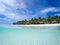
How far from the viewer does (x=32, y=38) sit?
1.42 metres

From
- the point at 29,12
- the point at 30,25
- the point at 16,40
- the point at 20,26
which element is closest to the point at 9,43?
the point at 16,40

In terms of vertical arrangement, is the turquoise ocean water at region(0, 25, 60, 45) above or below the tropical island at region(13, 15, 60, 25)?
below

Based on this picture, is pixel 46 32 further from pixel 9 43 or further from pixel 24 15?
pixel 9 43

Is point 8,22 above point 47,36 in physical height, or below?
above

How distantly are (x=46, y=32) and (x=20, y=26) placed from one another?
1.26ft

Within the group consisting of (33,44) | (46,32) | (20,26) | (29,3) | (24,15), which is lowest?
(33,44)

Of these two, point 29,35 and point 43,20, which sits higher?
point 43,20

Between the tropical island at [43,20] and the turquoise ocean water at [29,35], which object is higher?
the tropical island at [43,20]

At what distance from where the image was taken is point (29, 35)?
4.66ft

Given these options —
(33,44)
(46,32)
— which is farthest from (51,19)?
(33,44)

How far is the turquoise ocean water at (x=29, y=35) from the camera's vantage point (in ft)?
4.61

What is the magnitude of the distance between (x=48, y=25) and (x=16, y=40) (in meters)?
0.50

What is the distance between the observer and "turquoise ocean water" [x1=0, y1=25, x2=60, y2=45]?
4.61 ft

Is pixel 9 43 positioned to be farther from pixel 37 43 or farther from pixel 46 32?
pixel 46 32
